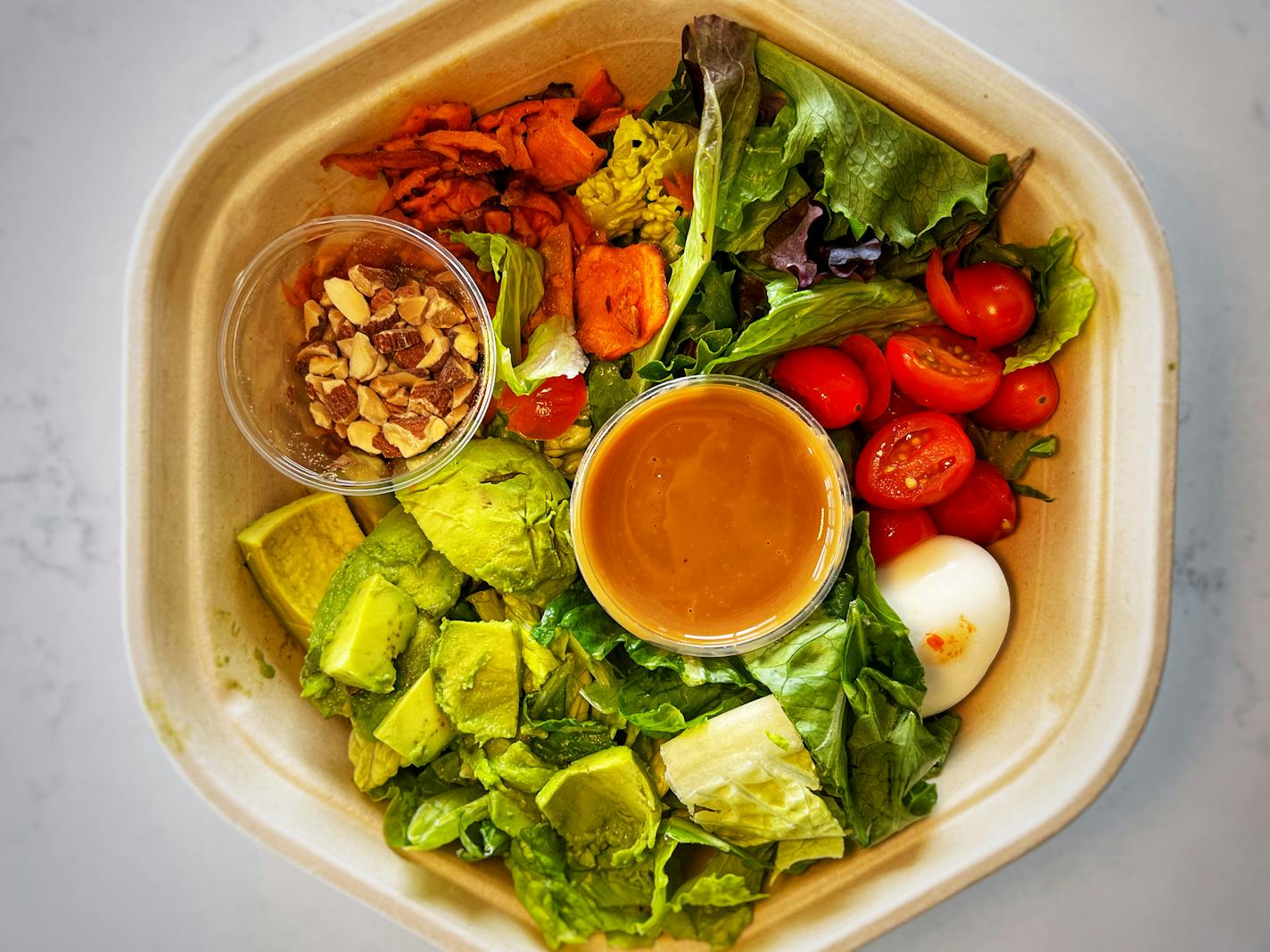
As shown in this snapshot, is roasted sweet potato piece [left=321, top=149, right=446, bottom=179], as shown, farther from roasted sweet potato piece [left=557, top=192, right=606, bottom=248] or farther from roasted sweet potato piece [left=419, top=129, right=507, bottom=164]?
roasted sweet potato piece [left=557, top=192, right=606, bottom=248]

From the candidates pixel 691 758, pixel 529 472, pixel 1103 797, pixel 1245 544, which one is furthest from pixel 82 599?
pixel 1245 544

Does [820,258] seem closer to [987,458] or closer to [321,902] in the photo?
[987,458]

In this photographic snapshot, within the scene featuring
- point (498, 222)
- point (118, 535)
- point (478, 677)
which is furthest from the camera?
point (118, 535)

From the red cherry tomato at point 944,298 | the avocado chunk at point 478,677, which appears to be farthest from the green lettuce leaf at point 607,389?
the red cherry tomato at point 944,298

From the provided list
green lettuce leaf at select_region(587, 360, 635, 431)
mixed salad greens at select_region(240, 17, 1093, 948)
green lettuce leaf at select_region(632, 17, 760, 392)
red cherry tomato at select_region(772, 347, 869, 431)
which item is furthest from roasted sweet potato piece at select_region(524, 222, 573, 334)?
red cherry tomato at select_region(772, 347, 869, 431)

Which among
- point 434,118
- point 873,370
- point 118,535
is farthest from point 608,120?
point 118,535

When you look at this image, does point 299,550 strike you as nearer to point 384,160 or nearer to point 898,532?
point 384,160
